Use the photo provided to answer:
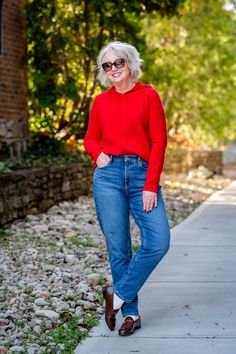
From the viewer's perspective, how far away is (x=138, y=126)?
4.86 meters

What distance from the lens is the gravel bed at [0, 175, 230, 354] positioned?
211 inches

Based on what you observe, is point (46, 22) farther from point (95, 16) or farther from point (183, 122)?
point (183, 122)

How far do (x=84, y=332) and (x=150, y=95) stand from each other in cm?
Result: 164

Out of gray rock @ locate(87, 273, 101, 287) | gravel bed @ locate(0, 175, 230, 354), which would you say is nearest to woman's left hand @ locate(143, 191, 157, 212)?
gravel bed @ locate(0, 175, 230, 354)

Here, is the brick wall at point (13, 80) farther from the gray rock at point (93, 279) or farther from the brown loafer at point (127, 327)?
the brown loafer at point (127, 327)

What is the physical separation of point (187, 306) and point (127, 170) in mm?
1310

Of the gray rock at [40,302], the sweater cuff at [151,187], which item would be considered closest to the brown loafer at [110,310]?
the sweater cuff at [151,187]

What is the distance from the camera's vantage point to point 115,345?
15.9ft

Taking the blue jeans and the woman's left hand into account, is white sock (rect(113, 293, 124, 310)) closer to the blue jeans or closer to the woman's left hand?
the blue jeans

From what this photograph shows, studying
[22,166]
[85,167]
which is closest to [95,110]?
[22,166]

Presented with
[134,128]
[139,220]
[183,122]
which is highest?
[134,128]

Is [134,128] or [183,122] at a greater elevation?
[134,128]

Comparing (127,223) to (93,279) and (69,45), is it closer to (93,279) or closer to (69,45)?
(93,279)

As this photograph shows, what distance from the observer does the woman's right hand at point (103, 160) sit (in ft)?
16.2
